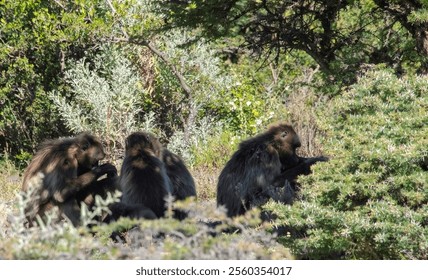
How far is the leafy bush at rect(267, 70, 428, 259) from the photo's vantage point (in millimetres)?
6602

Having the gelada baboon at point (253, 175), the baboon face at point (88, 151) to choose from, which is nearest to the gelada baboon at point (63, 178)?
the baboon face at point (88, 151)

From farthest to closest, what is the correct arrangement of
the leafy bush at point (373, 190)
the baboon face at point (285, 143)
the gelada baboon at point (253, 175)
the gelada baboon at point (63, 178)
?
the baboon face at point (285, 143)
the gelada baboon at point (253, 175)
the gelada baboon at point (63, 178)
the leafy bush at point (373, 190)

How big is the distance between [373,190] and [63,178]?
374 centimetres

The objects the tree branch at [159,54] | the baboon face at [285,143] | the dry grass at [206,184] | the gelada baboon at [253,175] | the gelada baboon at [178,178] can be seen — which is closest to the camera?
the gelada baboon at [253,175]

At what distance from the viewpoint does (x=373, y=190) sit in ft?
22.3

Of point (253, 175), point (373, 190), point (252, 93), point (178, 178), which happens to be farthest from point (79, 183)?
point (252, 93)

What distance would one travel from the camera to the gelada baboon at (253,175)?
30.9 feet

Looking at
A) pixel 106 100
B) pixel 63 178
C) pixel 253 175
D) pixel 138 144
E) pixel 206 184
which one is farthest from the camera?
pixel 106 100

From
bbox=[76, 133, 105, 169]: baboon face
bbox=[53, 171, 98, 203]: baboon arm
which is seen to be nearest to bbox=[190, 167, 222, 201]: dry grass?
bbox=[76, 133, 105, 169]: baboon face

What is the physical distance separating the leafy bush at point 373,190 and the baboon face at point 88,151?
2.93 metres

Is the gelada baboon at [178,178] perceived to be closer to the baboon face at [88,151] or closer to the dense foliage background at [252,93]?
the baboon face at [88,151]

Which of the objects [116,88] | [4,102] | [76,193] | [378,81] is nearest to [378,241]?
[378,81]

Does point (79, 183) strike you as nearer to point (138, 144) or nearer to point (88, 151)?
point (88, 151)

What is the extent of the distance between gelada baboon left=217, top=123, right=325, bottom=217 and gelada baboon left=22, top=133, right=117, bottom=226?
56.5 inches
